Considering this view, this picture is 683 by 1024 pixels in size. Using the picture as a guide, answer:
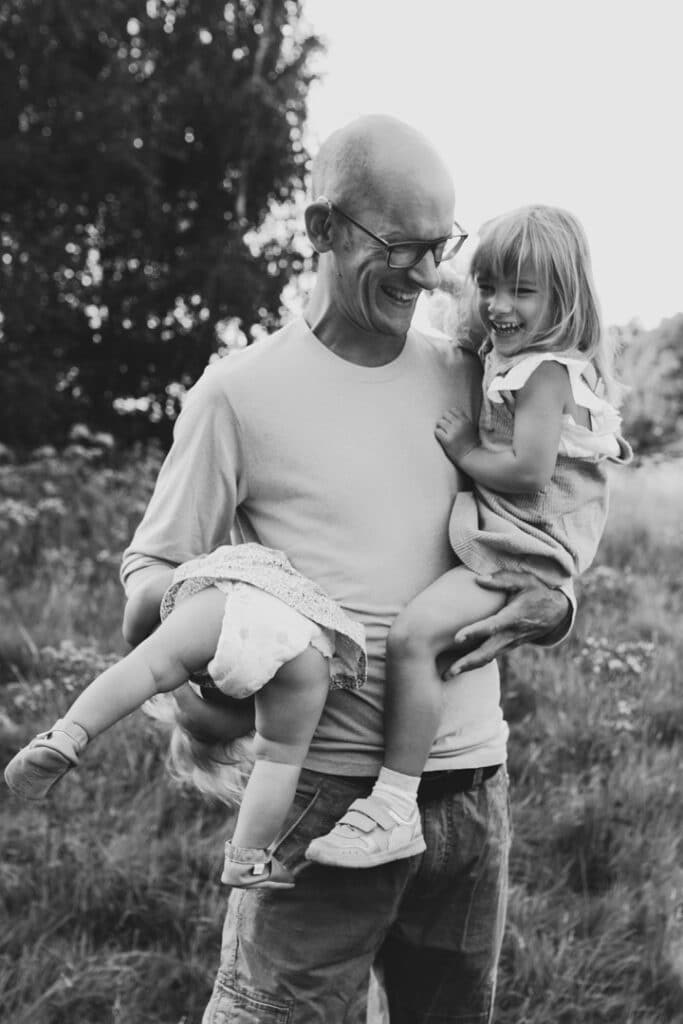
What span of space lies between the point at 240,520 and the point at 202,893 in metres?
1.46

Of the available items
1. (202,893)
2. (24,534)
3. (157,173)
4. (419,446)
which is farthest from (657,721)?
(157,173)

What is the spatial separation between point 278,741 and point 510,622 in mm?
485

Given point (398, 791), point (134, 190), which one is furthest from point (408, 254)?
point (134, 190)

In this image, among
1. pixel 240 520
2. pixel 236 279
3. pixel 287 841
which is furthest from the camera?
pixel 236 279

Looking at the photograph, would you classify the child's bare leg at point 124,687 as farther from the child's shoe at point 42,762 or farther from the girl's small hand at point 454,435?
the girl's small hand at point 454,435

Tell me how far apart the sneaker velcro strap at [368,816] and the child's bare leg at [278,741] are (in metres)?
0.13

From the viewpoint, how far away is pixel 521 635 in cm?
177

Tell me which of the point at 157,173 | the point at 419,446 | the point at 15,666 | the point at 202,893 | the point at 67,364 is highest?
the point at 157,173

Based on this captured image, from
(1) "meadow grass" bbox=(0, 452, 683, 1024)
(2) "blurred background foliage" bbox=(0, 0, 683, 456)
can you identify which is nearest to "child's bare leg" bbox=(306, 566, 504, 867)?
(1) "meadow grass" bbox=(0, 452, 683, 1024)

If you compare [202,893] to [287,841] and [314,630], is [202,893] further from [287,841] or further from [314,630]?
[314,630]

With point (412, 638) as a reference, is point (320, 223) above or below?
above

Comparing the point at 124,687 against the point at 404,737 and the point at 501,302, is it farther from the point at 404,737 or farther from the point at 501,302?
the point at 501,302

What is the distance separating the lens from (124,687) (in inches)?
54.2

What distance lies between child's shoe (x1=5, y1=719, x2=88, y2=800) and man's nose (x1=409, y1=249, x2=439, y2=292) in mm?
904
